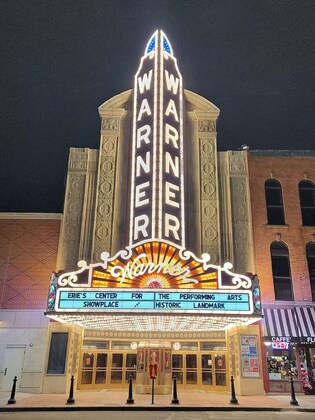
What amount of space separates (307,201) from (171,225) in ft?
28.3

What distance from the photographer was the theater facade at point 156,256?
16.9m

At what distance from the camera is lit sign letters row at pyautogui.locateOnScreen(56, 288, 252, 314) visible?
54.2 ft

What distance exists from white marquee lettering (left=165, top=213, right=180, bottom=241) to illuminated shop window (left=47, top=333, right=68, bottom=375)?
703cm

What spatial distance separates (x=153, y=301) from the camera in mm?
16625

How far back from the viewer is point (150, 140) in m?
21.4

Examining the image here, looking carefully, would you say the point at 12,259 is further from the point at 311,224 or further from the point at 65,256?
the point at 311,224

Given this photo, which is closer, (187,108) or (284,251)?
(284,251)

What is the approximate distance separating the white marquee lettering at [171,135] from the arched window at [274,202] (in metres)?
6.06

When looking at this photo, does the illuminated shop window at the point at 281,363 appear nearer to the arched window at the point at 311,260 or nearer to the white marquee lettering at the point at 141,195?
the arched window at the point at 311,260

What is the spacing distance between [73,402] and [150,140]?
12.9 metres

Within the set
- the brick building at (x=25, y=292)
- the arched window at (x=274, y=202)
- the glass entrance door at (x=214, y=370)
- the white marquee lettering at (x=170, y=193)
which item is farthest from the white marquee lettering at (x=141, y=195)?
the glass entrance door at (x=214, y=370)

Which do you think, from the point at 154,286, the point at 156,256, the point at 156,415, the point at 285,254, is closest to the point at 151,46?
the point at 156,256

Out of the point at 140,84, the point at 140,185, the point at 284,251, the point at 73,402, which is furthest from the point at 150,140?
the point at 73,402

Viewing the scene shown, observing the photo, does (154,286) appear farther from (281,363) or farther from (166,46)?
(166,46)
